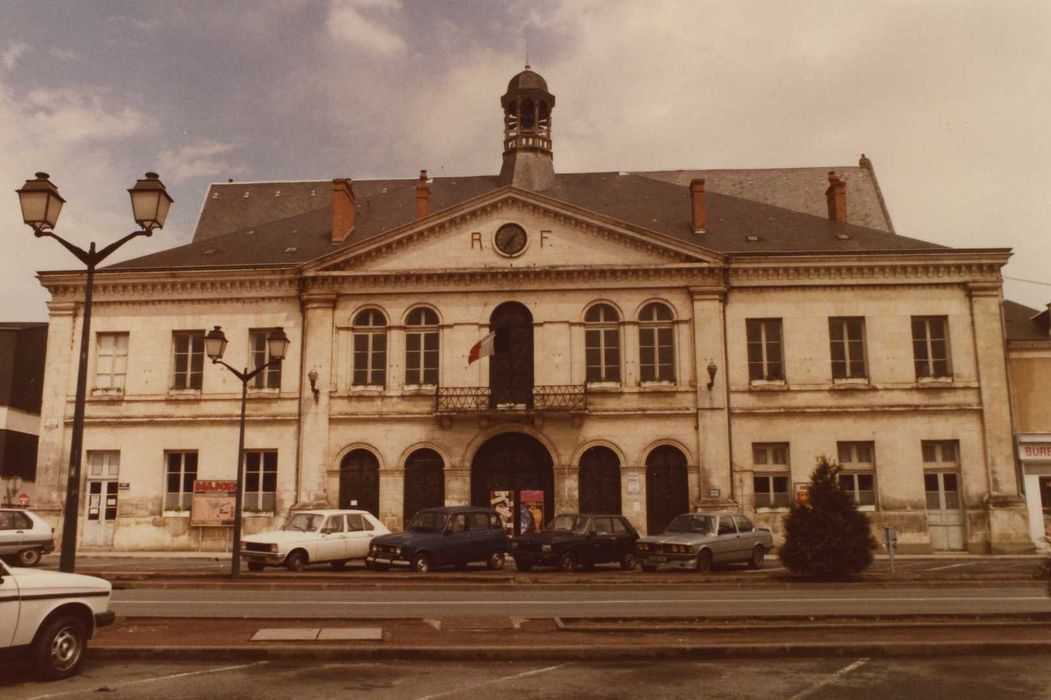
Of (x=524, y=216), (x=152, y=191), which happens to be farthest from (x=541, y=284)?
(x=152, y=191)

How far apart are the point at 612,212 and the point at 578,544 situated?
14997 millimetres

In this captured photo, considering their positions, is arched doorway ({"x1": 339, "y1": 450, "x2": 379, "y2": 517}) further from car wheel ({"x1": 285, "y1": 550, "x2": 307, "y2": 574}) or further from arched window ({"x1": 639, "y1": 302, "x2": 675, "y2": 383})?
arched window ({"x1": 639, "y1": 302, "x2": 675, "y2": 383})

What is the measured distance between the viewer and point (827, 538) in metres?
18.6

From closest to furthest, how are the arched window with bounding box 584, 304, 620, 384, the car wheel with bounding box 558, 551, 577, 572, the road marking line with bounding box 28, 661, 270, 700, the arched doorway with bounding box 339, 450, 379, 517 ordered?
the road marking line with bounding box 28, 661, 270, 700, the car wheel with bounding box 558, 551, 577, 572, the arched doorway with bounding box 339, 450, 379, 517, the arched window with bounding box 584, 304, 620, 384

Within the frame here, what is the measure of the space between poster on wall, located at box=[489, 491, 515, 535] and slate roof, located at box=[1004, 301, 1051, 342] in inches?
683

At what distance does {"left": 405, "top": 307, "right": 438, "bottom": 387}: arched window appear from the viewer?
28969 millimetres

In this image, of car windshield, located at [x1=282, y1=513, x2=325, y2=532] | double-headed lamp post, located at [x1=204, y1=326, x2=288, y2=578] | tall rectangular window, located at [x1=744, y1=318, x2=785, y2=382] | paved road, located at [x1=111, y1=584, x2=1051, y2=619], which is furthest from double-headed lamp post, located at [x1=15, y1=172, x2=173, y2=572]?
tall rectangular window, located at [x1=744, y1=318, x2=785, y2=382]

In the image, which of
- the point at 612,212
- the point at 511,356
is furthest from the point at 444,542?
the point at 612,212

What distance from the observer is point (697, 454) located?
91.0ft

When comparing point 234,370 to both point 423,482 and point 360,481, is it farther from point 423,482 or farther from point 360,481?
point 423,482

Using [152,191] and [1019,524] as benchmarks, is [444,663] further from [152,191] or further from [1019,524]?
[1019,524]

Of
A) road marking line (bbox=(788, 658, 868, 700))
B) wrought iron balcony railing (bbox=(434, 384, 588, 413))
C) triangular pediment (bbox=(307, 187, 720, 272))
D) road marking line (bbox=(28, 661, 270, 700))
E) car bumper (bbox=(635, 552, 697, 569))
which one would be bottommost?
road marking line (bbox=(788, 658, 868, 700))

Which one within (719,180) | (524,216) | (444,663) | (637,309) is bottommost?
(444,663)

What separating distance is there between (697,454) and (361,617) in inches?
698
